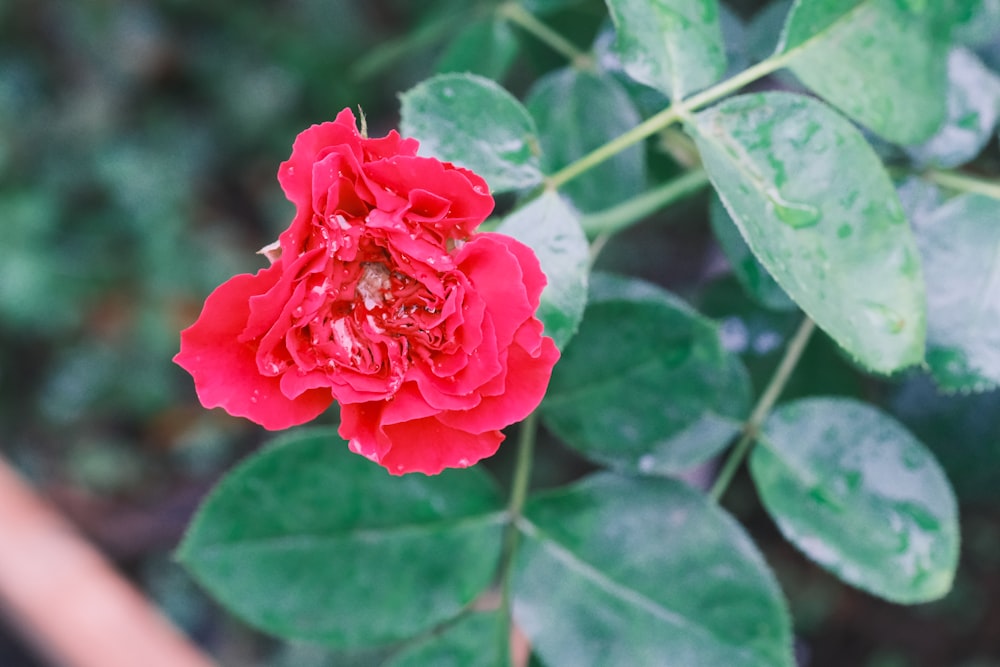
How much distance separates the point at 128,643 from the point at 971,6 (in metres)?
1.12

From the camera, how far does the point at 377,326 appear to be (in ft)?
1.48

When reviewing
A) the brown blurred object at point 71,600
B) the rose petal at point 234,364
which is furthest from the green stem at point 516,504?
the brown blurred object at point 71,600

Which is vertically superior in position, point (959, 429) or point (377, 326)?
point (377, 326)

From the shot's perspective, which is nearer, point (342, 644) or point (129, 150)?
point (342, 644)

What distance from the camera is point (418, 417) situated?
16.8 inches

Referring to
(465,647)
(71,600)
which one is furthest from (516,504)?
(71,600)

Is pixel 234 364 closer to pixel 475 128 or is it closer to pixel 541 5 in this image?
pixel 475 128

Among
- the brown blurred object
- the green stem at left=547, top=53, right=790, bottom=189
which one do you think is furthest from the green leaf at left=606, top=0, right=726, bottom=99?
the brown blurred object

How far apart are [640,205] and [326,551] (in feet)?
1.15

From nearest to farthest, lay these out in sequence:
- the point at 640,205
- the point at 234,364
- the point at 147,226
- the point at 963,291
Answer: the point at 234,364, the point at 963,291, the point at 640,205, the point at 147,226

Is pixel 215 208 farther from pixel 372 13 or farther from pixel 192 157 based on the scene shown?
pixel 372 13

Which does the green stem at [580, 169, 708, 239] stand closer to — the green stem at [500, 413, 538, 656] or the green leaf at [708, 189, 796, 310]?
the green leaf at [708, 189, 796, 310]

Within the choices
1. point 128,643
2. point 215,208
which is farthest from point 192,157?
point 128,643

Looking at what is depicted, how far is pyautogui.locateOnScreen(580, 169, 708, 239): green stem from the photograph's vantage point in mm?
638
